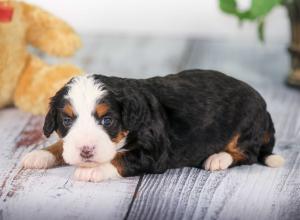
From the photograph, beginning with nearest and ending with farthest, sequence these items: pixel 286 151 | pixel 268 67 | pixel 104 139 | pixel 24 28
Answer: pixel 104 139 → pixel 286 151 → pixel 24 28 → pixel 268 67

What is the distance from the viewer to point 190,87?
89.9 inches

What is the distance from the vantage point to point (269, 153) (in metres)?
2.43

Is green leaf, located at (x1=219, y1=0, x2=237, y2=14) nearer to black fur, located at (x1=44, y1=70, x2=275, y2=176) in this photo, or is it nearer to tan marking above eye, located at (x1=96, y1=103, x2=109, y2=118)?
black fur, located at (x1=44, y1=70, x2=275, y2=176)

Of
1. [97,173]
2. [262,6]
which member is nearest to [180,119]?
[97,173]

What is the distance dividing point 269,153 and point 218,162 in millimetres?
243

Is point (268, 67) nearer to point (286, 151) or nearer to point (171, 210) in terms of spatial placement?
point (286, 151)

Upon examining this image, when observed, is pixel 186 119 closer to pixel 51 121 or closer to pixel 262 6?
pixel 51 121

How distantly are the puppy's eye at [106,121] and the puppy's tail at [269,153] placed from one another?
603mm

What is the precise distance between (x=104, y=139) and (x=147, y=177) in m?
0.28

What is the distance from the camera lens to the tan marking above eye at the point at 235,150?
91.2 inches

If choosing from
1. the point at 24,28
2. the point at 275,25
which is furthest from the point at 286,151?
the point at 275,25

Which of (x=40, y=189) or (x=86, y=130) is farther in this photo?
(x=40, y=189)

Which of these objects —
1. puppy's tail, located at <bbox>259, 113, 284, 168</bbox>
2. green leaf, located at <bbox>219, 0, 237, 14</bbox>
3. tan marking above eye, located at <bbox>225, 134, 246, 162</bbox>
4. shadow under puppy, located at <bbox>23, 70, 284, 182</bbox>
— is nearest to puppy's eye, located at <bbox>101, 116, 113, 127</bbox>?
shadow under puppy, located at <bbox>23, 70, 284, 182</bbox>

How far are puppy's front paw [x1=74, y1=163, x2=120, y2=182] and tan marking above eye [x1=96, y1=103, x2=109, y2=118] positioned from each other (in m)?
0.18
